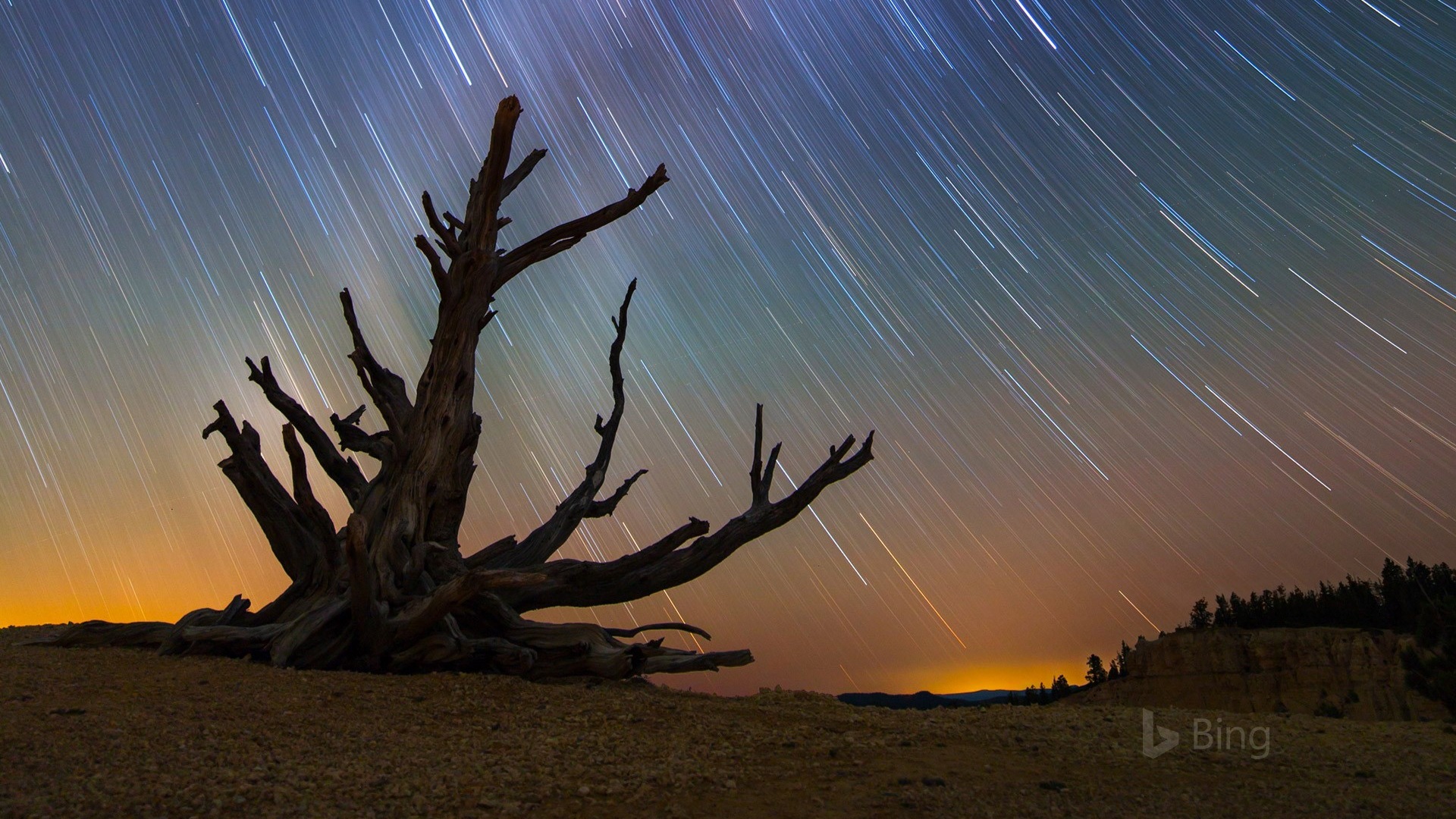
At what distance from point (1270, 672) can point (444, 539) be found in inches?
1964

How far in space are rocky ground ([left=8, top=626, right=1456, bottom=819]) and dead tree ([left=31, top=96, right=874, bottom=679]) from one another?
0.82 metres

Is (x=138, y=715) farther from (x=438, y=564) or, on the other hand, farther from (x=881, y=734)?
(x=881, y=734)

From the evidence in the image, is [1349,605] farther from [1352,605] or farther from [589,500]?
[589,500]

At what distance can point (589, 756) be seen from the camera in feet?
19.3

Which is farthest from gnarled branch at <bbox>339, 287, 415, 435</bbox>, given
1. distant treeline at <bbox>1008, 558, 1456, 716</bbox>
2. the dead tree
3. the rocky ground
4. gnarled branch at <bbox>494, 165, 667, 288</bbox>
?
distant treeline at <bbox>1008, 558, 1456, 716</bbox>

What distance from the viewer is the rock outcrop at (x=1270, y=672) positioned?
41.9m

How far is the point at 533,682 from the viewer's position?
907 cm

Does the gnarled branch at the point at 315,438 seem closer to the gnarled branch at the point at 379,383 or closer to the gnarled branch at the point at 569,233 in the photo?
the gnarled branch at the point at 379,383

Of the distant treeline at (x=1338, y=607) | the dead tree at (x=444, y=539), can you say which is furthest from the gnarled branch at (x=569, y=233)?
the distant treeline at (x=1338, y=607)

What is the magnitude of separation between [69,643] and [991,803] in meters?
9.74

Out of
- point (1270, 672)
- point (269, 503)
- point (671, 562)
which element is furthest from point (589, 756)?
point (1270, 672)

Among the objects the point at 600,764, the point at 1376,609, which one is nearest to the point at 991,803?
the point at 600,764

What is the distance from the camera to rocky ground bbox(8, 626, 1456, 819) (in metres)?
4.93

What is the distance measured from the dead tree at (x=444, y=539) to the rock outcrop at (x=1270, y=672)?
1590 inches
